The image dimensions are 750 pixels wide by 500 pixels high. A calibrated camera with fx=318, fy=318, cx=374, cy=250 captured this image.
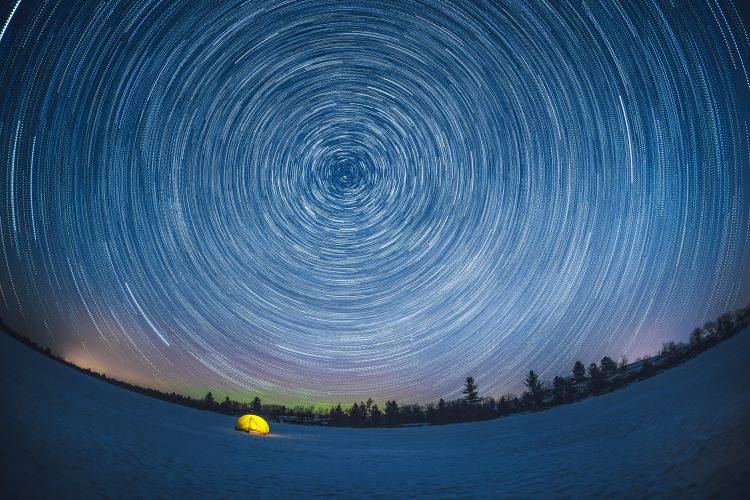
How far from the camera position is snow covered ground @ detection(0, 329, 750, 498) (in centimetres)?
630

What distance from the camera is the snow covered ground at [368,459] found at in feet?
20.7

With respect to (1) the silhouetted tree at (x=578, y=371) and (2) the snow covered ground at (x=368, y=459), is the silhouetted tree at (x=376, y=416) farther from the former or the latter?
(2) the snow covered ground at (x=368, y=459)

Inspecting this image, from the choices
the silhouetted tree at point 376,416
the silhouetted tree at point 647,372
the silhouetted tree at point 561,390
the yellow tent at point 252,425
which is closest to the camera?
the yellow tent at point 252,425

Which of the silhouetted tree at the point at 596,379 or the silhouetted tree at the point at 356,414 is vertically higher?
the silhouetted tree at the point at 596,379

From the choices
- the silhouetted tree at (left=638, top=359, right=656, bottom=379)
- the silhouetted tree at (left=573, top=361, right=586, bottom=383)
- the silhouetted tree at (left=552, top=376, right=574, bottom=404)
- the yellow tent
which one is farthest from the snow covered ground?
the silhouetted tree at (left=573, top=361, right=586, bottom=383)

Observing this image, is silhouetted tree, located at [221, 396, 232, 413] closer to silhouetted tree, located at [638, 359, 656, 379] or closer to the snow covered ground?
the snow covered ground

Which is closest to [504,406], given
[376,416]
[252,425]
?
[376,416]

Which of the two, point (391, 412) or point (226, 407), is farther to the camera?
point (226, 407)

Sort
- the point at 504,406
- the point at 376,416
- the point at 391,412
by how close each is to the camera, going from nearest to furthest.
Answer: the point at 504,406, the point at 376,416, the point at 391,412

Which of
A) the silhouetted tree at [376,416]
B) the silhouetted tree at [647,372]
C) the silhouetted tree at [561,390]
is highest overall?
the silhouetted tree at [647,372]

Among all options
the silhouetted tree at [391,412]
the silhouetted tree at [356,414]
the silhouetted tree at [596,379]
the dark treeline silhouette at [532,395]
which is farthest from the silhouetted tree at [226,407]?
the silhouetted tree at [596,379]

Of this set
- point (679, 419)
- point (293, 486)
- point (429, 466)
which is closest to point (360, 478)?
point (293, 486)

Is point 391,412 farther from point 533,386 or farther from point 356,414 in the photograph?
point 533,386

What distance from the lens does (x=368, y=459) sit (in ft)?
47.0
